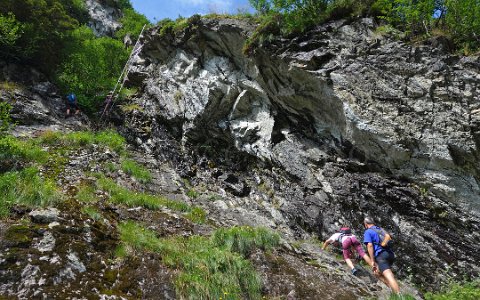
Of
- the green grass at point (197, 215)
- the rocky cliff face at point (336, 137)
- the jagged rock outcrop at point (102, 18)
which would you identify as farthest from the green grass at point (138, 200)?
the jagged rock outcrop at point (102, 18)

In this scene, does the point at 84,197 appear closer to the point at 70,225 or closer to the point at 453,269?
the point at 70,225

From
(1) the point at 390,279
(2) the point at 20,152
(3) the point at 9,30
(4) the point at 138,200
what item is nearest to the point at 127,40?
(3) the point at 9,30

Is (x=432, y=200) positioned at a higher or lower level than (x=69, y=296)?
higher

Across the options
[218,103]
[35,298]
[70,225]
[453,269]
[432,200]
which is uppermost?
[218,103]

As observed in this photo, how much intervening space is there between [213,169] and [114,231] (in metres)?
9.10

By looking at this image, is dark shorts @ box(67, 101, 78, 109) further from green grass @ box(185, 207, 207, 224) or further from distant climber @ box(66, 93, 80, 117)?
green grass @ box(185, 207, 207, 224)

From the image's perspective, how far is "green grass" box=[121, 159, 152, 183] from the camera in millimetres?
14961

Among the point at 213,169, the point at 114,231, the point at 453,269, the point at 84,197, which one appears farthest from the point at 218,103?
the point at 453,269

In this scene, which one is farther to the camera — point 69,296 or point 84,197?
point 84,197

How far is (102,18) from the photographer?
3928 centimetres

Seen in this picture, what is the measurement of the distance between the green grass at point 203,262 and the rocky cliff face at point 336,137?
4.22 metres

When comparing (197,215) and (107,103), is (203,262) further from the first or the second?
(107,103)

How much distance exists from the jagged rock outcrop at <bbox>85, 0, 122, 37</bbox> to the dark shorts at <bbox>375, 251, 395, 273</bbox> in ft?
126

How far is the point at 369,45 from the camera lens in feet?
42.7
